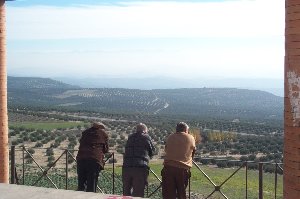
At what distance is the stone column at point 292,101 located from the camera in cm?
480

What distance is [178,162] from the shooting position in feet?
23.2

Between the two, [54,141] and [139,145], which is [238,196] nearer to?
[139,145]

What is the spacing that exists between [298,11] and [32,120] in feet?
205

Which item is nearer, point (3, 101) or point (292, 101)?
point (292, 101)

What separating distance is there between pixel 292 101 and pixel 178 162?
2478 mm

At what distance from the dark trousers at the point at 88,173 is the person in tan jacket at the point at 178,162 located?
1217mm

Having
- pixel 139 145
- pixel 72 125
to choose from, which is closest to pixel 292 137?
pixel 139 145

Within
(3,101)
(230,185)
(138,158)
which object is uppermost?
(3,101)

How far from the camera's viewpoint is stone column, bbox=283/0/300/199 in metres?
4.80

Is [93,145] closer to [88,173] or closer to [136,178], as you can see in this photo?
[88,173]

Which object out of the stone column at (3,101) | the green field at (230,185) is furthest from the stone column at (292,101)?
the green field at (230,185)

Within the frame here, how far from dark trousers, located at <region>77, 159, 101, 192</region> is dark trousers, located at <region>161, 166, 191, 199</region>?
121 centimetres

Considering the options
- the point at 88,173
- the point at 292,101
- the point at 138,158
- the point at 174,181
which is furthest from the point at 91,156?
the point at 292,101

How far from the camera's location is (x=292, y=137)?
495 cm
